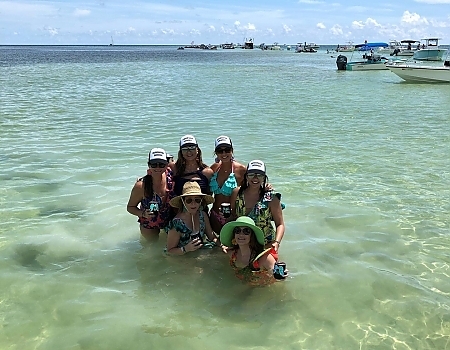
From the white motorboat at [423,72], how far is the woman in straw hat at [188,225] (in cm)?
2719

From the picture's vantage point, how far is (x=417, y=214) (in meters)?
7.28

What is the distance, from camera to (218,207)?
5633 mm

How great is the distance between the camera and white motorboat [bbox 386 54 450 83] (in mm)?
28117

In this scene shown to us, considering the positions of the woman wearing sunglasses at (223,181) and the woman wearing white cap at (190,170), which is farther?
the woman wearing white cap at (190,170)

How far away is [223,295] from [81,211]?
3618mm

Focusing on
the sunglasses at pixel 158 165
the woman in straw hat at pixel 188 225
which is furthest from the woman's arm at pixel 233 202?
the sunglasses at pixel 158 165

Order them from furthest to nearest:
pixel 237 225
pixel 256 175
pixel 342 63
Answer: pixel 342 63 < pixel 256 175 < pixel 237 225

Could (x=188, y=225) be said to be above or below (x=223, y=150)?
below

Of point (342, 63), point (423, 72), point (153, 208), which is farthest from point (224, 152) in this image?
point (342, 63)

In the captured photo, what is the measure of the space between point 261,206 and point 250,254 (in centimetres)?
56

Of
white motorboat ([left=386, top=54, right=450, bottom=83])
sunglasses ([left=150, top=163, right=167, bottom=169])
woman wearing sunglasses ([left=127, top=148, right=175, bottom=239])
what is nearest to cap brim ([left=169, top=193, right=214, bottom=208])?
woman wearing sunglasses ([left=127, top=148, right=175, bottom=239])

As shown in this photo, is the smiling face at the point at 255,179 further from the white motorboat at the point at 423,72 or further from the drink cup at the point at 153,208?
the white motorboat at the point at 423,72

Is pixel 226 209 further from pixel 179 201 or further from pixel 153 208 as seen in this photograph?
pixel 153 208

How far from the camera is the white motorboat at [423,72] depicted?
92.2ft
